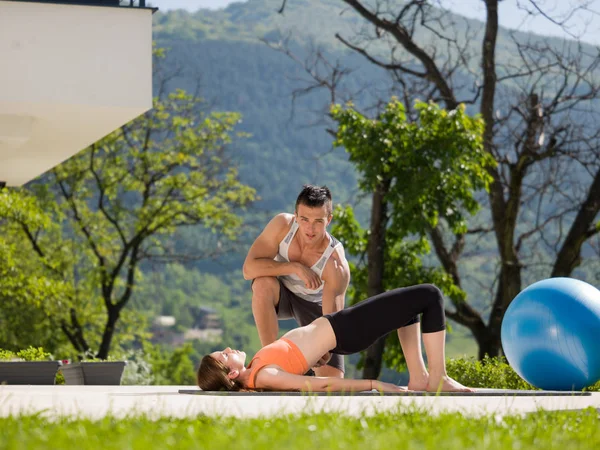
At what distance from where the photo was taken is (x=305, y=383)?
537 cm

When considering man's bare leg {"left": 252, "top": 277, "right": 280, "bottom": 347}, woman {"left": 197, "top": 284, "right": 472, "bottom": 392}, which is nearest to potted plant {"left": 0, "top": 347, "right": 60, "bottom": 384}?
man's bare leg {"left": 252, "top": 277, "right": 280, "bottom": 347}

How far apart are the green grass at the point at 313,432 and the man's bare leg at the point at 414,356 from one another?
191 cm

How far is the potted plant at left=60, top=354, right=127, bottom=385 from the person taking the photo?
10469 millimetres

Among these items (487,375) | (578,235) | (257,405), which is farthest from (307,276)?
(578,235)

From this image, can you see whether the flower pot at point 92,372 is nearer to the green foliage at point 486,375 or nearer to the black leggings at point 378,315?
the green foliage at point 486,375

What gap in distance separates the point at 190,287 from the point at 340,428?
60529mm

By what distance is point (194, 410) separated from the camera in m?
4.14

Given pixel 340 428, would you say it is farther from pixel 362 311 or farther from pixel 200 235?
pixel 200 235

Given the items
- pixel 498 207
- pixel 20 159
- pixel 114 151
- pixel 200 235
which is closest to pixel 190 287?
pixel 200 235

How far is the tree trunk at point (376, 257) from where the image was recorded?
15.5m

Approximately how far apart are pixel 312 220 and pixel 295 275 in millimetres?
900

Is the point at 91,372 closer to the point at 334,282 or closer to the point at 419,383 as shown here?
the point at 334,282

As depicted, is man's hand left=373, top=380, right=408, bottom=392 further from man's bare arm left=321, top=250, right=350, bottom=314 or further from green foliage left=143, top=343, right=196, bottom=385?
green foliage left=143, top=343, right=196, bottom=385

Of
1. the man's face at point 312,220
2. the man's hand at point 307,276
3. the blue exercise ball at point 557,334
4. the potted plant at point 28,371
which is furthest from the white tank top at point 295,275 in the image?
the potted plant at point 28,371
